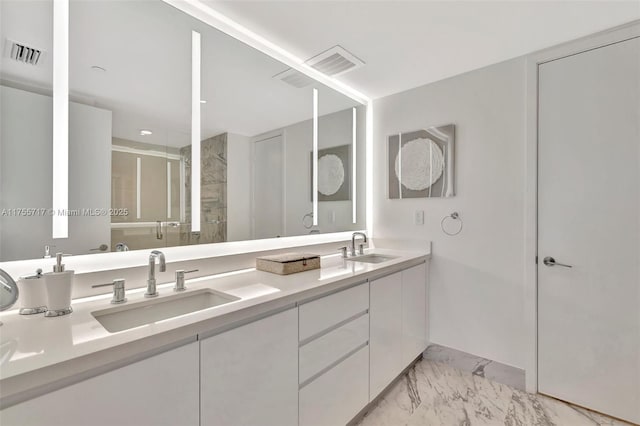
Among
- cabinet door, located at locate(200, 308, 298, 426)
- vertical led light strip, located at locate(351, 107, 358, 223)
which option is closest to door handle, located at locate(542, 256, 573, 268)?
vertical led light strip, located at locate(351, 107, 358, 223)

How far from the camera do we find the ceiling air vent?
1.17 metres

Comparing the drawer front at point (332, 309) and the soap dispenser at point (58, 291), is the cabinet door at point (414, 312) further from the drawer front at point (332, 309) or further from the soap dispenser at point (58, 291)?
the soap dispenser at point (58, 291)

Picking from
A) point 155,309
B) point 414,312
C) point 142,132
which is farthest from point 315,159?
point 155,309

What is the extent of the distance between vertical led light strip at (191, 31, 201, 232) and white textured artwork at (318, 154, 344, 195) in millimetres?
1119

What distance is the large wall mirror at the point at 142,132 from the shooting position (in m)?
1.19

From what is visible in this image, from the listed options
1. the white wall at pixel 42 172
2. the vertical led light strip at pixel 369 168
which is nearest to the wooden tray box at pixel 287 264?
the white wall at pixel 42 172

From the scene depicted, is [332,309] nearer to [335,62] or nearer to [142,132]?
[142,132]

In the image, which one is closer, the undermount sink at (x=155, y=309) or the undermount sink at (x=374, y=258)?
the undermount sink at (x=155, y=309)

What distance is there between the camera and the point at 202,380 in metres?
1.01

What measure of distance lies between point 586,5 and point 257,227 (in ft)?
7.40

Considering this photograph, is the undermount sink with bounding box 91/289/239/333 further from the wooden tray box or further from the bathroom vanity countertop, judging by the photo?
the wooden tray box

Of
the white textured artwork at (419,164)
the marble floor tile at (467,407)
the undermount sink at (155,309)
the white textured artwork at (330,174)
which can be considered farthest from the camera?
the white textured artwork at (330,174)

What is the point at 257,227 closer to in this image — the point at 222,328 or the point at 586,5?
the point at 222,328

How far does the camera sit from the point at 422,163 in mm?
2514
